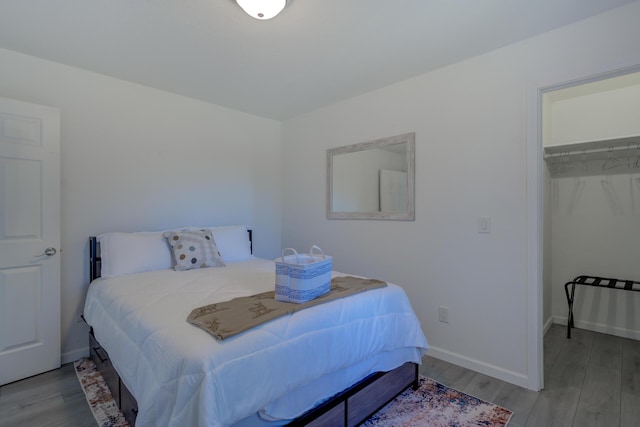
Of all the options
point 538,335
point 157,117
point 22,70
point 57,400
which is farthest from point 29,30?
point 538,335

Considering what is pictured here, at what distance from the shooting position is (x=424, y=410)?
6.14 ft

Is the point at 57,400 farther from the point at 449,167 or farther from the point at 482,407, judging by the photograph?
Answer: the point at 449,167

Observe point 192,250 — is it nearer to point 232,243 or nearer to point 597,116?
point 232,243

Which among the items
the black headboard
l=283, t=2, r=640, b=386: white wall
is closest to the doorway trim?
l=283, t=2, r=640, b=386: white wall

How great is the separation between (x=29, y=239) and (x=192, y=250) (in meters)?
1.10

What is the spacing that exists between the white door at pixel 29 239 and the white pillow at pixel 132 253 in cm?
35

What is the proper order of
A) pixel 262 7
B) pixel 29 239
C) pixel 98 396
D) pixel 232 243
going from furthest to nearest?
pixel 232 243 < pixel 29 239 < pixel 98 396 < pixel 262 7

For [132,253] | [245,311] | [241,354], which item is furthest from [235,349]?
[132,253]

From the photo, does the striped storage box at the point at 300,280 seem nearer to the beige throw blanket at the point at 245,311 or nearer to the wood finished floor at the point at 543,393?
the beige throw blanket at the point at 245,311

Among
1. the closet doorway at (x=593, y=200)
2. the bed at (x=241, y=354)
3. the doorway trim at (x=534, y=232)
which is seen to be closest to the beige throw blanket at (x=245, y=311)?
the bed at (x=241, y=354)

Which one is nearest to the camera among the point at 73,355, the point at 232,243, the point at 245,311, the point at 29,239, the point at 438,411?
the point at 245,311

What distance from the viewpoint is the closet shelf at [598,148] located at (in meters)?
2.71

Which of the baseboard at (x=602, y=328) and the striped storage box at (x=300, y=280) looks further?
the baseboard at (x=602, y=328)

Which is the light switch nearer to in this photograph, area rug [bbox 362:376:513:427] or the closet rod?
area rug [bbox 362:376:513:427]
